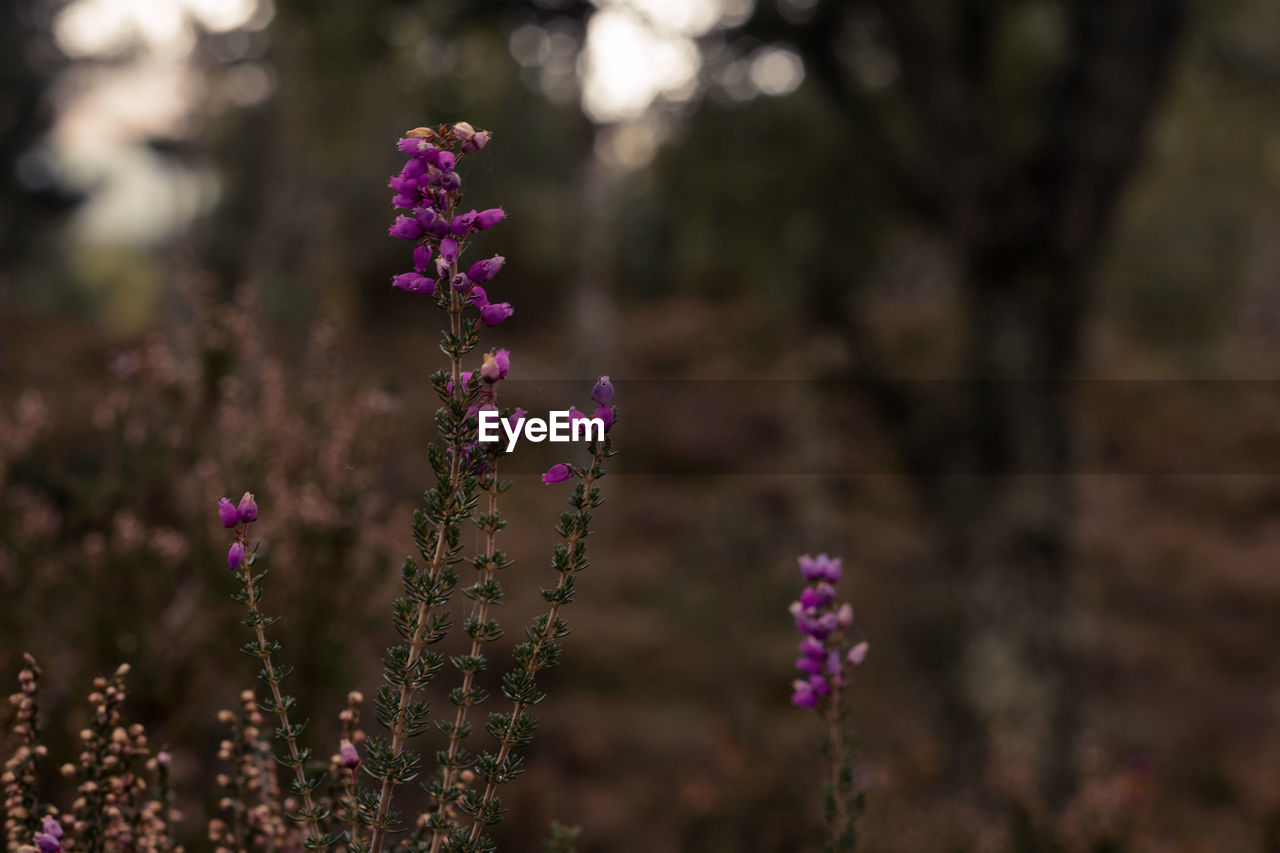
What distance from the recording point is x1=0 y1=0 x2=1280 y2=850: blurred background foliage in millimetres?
3486

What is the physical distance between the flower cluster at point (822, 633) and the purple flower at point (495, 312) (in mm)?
646

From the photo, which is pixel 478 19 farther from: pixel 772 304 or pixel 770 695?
pixel 770 695

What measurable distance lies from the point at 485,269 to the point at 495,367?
0.49 ft

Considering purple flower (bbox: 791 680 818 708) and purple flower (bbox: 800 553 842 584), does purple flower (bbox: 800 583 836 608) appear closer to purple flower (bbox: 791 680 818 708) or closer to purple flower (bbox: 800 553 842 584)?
purple flower (bbox: 800 553 842 584)

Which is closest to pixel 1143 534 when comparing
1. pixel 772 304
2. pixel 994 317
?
pixel 772 304

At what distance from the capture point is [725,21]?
7.52 m

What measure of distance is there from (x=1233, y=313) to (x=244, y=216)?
28521 millimetres

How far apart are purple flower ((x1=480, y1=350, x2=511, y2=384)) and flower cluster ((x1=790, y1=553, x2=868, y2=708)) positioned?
0.63 metres

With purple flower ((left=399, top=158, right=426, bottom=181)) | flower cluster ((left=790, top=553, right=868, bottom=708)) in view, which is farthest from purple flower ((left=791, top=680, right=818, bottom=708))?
purple flower ((left=399, top=158, right=426, bottom=181))

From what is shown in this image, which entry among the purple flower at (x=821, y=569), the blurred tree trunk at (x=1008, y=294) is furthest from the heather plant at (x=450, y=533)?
the blurred tree trunk at (x=1008, y=294)

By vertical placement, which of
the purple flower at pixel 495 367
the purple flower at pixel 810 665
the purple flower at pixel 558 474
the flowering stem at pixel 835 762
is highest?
the purple flower at pixel 495 367

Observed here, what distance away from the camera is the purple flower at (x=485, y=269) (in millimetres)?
1394

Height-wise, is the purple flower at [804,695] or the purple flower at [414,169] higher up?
the purple flower at [414,169]

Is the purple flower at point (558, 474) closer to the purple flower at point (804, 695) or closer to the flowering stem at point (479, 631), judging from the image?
the flowering stem at point (479, 631)
